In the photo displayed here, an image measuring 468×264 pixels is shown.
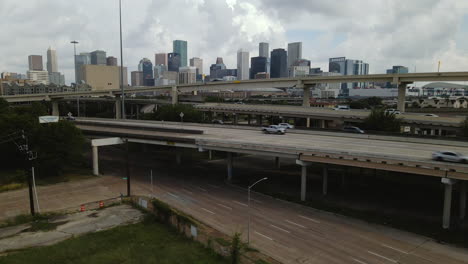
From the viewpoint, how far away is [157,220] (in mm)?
31312

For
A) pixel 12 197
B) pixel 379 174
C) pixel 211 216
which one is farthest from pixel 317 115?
pixel 12 197

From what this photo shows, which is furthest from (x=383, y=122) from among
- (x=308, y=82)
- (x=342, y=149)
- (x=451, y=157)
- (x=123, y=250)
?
(x=123, y=250)

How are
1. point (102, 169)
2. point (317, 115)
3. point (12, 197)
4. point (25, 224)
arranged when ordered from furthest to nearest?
point (317, 115)
point (102, 169)
point (12, 197)
point (25, 224)

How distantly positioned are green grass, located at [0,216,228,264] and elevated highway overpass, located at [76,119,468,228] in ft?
50.8

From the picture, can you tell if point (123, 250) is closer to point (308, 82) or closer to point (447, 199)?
point (447, 199)

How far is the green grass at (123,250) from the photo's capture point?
22750mm

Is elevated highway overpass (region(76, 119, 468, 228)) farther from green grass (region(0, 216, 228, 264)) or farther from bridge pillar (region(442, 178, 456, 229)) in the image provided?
green grass (region(0, 216, 228, 264))

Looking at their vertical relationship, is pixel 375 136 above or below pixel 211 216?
above

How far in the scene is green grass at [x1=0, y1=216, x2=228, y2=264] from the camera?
22.8 m

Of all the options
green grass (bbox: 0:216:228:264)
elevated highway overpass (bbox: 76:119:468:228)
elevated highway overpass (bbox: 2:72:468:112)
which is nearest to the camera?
green grass (bbox: 0:216:228:264)

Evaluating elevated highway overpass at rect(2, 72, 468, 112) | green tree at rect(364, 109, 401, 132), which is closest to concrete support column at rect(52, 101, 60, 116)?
elevated highway overpass at rect(2, 72, 468, 112)

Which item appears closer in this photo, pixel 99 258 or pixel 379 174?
pixel 99 258

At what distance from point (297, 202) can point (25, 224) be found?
86.3 ft

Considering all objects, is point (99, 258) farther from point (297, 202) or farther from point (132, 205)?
point (297, 202)
